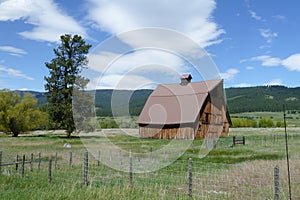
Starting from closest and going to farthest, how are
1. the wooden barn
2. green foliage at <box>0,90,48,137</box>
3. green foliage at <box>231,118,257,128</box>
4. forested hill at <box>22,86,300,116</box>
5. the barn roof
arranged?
forested hill at <box>22,86,300,116</box>
the wooden barn
the barn roof
green foliage at <box>0,90,48,137</box>
green foliage at <box>231,118,257,128</box>

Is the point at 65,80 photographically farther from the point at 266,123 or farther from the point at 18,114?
the point at 266,123

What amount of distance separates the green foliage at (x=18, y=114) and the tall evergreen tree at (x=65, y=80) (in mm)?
11605

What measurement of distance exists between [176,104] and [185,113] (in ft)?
5.09

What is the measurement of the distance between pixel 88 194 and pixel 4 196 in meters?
1.64

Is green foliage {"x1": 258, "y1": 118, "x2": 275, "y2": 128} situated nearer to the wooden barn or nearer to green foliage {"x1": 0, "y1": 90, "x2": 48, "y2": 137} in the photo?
the wooden barn

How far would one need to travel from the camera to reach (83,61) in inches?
1564

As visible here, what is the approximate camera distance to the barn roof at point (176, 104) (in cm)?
3525

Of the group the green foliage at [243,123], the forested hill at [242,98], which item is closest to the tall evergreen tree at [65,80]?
the forested hill at [242,98]

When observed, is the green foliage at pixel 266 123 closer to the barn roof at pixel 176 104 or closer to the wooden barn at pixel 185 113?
the wooden barn at pixel 185 113

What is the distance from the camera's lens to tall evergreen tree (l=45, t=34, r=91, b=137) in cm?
3744

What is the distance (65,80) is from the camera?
3853cm

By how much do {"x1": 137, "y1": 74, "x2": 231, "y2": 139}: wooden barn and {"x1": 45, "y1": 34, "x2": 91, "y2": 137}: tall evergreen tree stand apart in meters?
9.22

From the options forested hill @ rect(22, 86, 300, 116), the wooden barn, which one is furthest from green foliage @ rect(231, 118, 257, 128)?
the wooden barn

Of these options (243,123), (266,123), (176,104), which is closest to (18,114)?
(176,104)
